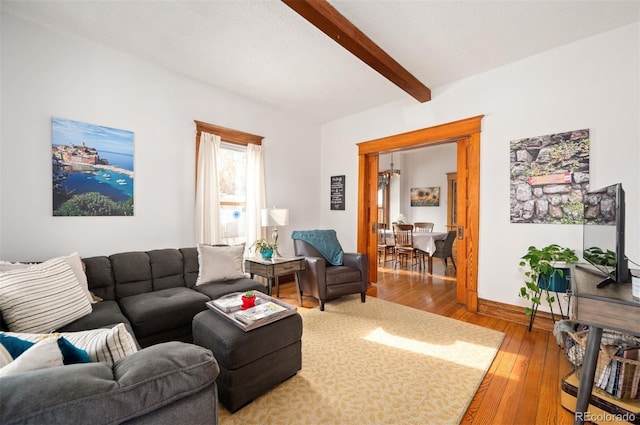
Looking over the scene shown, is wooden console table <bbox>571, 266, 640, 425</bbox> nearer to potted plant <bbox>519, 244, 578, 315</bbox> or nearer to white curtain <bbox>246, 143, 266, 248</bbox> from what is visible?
potted plant <bbox>519, 244, 578, 315</bbox>

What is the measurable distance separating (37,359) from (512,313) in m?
3.84

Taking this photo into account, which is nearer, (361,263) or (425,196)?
(361,263)

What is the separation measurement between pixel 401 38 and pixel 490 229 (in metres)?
2.34

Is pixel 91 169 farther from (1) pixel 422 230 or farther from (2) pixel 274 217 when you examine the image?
(1) pixel 422 230

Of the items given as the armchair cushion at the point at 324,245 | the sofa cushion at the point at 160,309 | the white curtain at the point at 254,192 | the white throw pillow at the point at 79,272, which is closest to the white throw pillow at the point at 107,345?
the sofa cushion at the point at 160,309

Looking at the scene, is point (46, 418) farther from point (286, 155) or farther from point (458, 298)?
point (286, 155)

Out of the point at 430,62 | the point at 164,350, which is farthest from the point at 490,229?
the point at 164,350

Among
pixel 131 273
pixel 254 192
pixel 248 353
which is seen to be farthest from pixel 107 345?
pixel 254 192

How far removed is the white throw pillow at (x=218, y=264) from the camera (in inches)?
113

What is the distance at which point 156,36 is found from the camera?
2.65 metres

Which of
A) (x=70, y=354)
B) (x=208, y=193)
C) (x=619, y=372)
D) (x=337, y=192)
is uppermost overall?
(x=337, y=192)

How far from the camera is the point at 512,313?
10.2 ft

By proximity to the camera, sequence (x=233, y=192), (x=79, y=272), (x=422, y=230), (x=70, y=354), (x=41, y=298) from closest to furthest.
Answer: (x=70, y=354) → (x=41, y=298) → (x=79, y=272) → (x=233, y=192) → (x=422, y=230)

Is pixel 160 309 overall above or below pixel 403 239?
below
